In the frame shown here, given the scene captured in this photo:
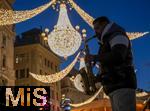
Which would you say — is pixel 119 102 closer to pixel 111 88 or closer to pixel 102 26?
pixel 111 88

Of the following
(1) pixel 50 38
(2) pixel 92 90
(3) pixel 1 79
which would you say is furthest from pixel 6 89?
(3) pixel 1 79

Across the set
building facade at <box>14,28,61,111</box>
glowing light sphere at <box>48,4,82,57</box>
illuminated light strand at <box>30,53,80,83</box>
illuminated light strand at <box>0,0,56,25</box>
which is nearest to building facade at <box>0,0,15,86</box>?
building facade at <box>14,28,61,111</box>

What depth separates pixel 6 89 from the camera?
42.9 feet

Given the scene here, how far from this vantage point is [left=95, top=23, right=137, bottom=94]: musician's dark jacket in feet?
18.0

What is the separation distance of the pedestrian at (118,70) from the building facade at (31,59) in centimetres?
6026

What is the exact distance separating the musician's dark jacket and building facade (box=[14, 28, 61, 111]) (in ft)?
198

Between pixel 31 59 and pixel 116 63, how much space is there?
62.8 metres

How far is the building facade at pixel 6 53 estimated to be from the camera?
50159 mm

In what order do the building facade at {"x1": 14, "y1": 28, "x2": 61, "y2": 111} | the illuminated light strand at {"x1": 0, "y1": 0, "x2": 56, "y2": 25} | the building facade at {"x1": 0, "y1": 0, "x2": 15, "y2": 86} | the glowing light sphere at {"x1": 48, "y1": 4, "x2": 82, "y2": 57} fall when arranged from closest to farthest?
the glowing light sphere at {"x1": 48, "y1": 4, "x2": 82, "y2": 57}
the illuminated light strand at {"x1": 0, "y1": 0, "x2": 56, "y2": 25}
the building facade at {"x1": 0, "y1": 0, "x2": 15, "y2": 86}
the building facade at {"x1": 14, "y1": 28, "x2": 61, "y2": 111}

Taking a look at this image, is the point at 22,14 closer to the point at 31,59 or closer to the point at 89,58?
the point at 89,58

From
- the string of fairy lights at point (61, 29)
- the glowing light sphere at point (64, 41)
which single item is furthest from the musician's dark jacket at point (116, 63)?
the glowing light sphere at point (64, 41)

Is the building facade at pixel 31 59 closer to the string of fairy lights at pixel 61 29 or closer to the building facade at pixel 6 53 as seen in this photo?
the building facade at pixel 6 53

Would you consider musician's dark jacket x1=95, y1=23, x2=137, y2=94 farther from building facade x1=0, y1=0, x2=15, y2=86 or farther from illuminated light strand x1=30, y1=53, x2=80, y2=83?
building facade x1=0, y1=0, x2=15, y2=86

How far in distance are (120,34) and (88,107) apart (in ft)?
90.5
